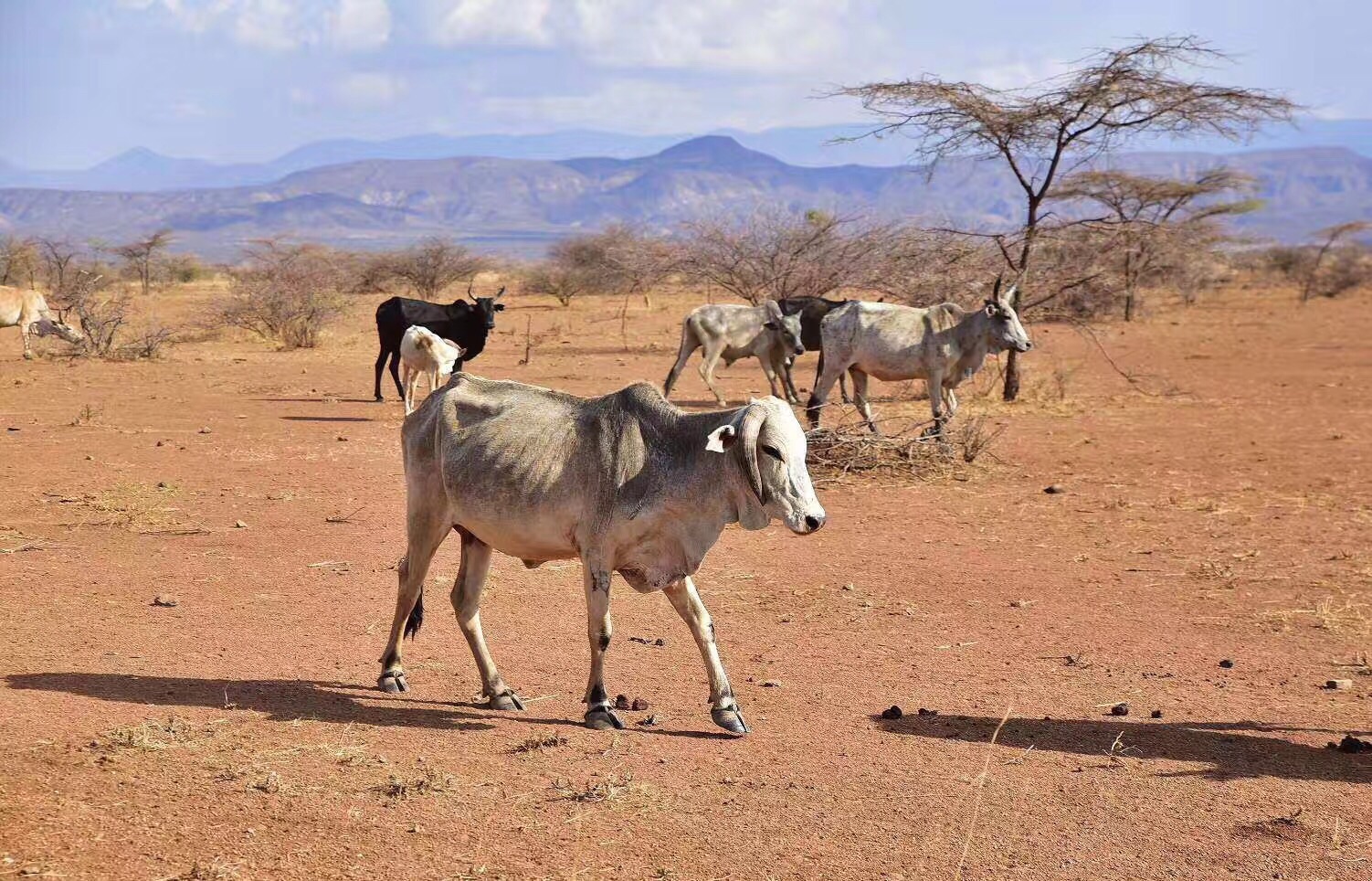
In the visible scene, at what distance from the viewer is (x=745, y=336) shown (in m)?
20.2

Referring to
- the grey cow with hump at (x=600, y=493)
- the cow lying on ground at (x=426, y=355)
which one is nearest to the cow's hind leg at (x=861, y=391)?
the cow lying on ground at (x=426, y=355)

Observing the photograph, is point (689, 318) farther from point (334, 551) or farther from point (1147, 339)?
point (1147, 339)

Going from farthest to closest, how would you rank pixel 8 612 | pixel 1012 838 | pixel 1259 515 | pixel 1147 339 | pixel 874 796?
pixel 1147 339 < pixel 1259 515 < pixel 8 612 < pixel 874 796 < pixel 1012 838

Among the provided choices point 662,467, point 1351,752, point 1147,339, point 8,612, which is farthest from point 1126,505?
point 1147,339

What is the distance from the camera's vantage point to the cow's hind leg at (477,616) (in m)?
6.95

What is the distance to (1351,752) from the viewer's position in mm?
6516

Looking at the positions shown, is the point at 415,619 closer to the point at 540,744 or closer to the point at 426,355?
the point at 540,744

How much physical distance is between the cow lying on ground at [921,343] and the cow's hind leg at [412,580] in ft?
31.2

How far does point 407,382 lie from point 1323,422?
1238 centimetres

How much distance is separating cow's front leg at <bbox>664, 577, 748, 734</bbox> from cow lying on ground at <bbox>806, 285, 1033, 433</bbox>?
9649mm

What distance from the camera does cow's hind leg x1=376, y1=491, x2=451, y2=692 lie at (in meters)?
7.10

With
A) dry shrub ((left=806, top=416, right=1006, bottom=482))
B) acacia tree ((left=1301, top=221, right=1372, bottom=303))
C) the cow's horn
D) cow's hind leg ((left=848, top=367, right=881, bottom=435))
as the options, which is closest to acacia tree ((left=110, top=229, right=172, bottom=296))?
cow's hind leg ((left=848, top=367, right=881, bottom=435))

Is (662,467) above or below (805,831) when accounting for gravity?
above

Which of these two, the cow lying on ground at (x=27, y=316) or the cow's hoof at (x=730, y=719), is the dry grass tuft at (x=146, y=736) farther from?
the cow lying on ground at (x=27, y=316)
